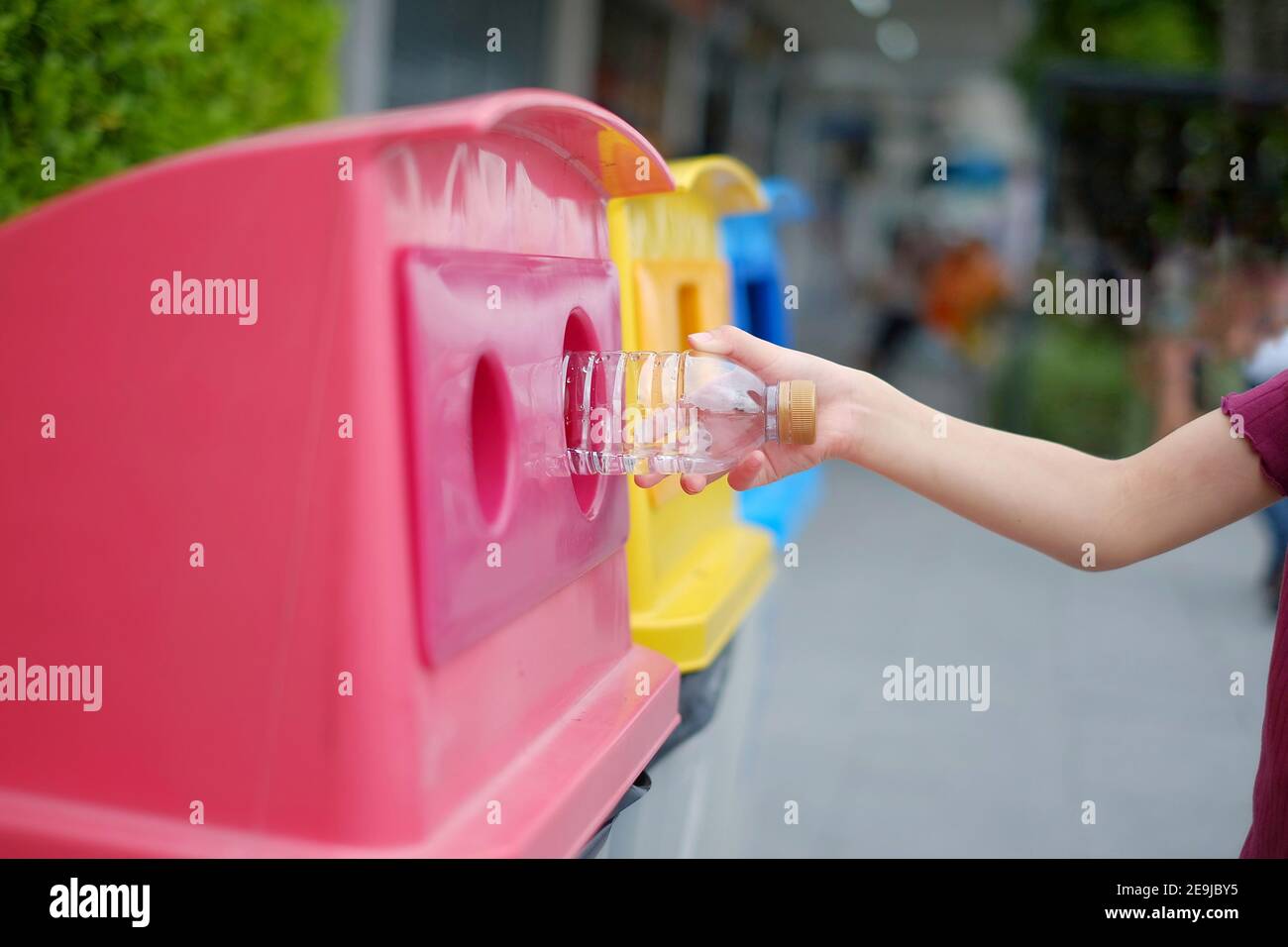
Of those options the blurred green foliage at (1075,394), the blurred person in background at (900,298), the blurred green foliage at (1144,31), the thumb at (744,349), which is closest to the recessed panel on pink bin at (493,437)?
the thumb at (744,349)

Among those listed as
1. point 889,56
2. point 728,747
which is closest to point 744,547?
point 728,747

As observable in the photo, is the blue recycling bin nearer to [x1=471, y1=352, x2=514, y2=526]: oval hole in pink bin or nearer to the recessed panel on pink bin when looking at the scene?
the recessed panel on pink bin

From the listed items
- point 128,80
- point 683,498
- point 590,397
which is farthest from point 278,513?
point 128,80

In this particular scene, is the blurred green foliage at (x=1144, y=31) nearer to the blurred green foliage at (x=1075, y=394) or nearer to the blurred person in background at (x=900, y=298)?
the blurred green foliage at (x=1075, y=394)

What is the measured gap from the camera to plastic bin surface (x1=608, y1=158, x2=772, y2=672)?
1.90 meters

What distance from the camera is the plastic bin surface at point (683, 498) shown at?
1.90 metres

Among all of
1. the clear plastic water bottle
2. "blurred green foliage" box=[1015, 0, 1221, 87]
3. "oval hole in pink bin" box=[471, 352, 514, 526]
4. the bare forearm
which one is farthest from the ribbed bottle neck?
"blurred green foliage" box=[1015, 0, 1221, 87]

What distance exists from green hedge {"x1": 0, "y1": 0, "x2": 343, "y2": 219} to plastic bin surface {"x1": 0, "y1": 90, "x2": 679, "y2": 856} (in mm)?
1226

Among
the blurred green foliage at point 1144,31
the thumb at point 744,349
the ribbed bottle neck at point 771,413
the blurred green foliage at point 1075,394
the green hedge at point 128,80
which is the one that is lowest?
the blurred green foliage at point 1075,394

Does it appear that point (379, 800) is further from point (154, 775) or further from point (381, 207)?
point (381, 207)

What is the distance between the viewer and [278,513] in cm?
115

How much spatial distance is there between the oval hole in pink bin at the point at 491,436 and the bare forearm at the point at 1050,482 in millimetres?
491

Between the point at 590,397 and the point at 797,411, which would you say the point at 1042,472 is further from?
the point at 590,397

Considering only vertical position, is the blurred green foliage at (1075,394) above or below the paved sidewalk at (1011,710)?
above
